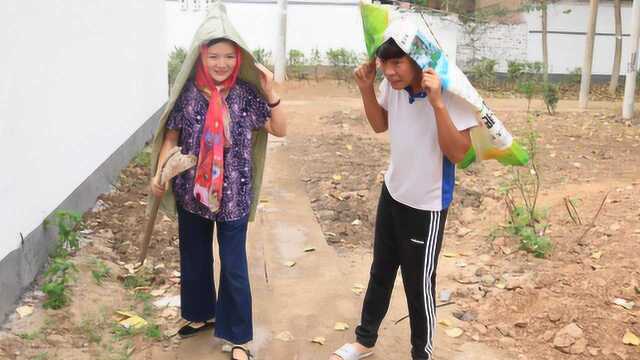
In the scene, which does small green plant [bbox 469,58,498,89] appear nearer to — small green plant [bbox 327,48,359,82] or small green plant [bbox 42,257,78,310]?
small green plant [bbox 327,48,359,82]

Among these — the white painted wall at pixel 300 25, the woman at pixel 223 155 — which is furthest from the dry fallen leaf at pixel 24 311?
the white painted wall at pixel 300 25

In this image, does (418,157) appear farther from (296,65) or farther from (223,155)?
(296,65)

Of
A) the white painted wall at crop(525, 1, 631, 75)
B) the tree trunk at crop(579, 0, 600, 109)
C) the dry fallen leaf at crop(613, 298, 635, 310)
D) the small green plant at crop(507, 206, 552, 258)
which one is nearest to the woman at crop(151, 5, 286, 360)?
the dry fallen leaf at crop(613, 298, 635, 310)

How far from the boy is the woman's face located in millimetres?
583

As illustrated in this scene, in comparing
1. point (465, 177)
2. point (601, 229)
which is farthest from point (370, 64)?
point (465, 177)

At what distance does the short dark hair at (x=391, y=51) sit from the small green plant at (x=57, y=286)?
2.22m

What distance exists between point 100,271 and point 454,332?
2235 mm

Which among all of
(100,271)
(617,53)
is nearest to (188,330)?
(100,271)

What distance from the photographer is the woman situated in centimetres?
303

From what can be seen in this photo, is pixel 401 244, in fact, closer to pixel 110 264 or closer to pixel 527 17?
pixel 110 264

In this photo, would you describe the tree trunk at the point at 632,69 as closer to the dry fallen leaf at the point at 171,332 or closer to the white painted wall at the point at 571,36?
the white painted wall at the point at 571,36

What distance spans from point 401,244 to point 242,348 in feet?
3.36

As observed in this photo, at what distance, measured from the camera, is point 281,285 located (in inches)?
174

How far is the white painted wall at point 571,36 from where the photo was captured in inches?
658
